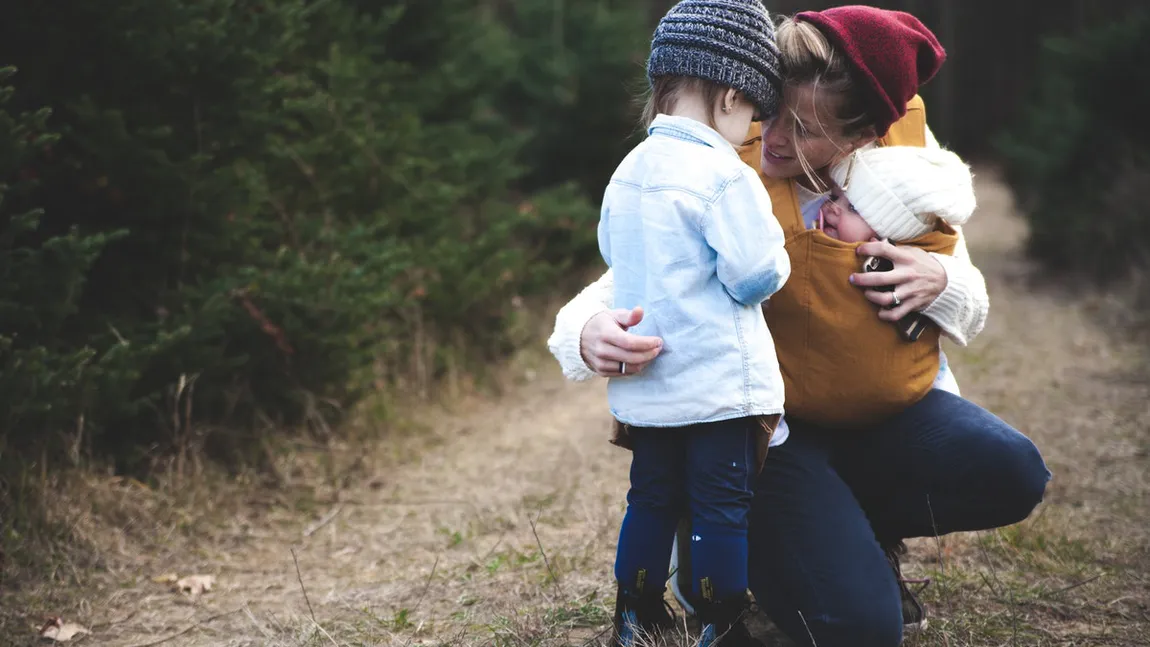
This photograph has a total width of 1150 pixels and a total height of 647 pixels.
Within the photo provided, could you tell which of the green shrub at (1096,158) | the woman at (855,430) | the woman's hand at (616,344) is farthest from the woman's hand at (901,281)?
the green shrub at (1096,158)

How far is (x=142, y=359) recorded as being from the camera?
320cm

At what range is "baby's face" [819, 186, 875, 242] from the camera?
2.24 m

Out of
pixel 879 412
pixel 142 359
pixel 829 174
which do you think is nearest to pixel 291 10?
pixel 142 359

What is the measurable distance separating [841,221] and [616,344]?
25.2 inches

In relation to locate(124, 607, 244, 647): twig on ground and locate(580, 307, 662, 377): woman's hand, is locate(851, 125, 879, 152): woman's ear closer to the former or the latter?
locate(580, 307, 662, 377): woman's hand

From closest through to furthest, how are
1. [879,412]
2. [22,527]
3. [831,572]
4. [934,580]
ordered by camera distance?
[831,572], [879,412], [934,580], [22,527]

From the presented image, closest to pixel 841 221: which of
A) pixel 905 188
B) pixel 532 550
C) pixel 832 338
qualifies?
pixel 905 188

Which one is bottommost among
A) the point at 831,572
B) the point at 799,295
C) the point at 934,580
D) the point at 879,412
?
the point at 934,580

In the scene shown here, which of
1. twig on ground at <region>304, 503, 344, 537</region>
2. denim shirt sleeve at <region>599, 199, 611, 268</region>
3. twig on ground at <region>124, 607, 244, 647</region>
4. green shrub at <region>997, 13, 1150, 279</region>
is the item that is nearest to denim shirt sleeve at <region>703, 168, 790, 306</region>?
denim shirt sleeve at <region>599, 199, 611, 268</region>

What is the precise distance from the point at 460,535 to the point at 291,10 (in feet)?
6.46

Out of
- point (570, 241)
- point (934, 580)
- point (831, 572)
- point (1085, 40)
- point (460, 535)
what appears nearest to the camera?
point (831, 572)

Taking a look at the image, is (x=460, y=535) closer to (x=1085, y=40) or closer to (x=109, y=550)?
(x=109, y=550)

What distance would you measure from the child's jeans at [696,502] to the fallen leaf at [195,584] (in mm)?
1595

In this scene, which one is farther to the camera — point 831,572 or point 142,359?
point 142,359
